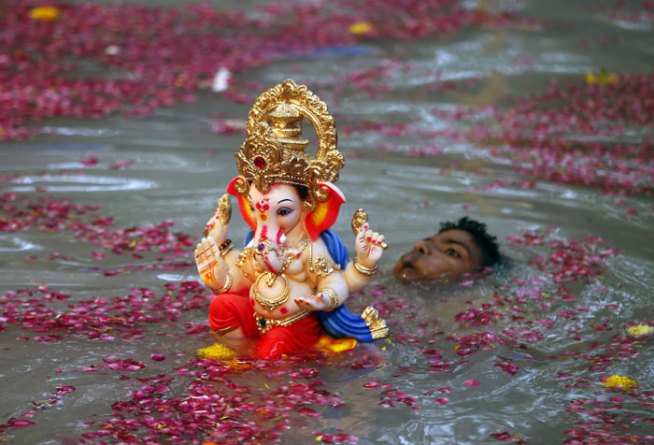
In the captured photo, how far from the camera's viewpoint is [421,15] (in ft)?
56.7

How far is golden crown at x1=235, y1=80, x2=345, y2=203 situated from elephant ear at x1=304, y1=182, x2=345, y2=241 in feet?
0.12

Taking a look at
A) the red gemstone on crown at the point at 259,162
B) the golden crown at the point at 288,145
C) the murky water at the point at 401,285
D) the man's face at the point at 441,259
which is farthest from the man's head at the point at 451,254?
the red gemstone on crown at the point at 259,162

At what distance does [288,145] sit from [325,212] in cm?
45

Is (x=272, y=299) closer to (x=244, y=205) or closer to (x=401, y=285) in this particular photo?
(x=244, y=205)

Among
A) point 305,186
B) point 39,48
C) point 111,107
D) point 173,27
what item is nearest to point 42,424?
point 305,186

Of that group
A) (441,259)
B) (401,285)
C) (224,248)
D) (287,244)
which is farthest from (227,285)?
(441,259)

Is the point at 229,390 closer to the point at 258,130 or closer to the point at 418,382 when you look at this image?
the point at 418,382

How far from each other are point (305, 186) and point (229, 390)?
4.09 feet

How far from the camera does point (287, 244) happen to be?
5758 mm

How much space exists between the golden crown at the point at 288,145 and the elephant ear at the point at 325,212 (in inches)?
1.5

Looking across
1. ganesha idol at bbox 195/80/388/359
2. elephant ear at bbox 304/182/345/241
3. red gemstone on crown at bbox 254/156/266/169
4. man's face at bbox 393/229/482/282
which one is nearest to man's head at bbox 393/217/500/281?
man's face at bbox 393/229/482/282

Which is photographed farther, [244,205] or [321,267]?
[244,205]

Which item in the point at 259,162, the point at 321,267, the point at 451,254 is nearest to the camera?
the point at 259,162

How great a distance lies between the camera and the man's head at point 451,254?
7348 mm
